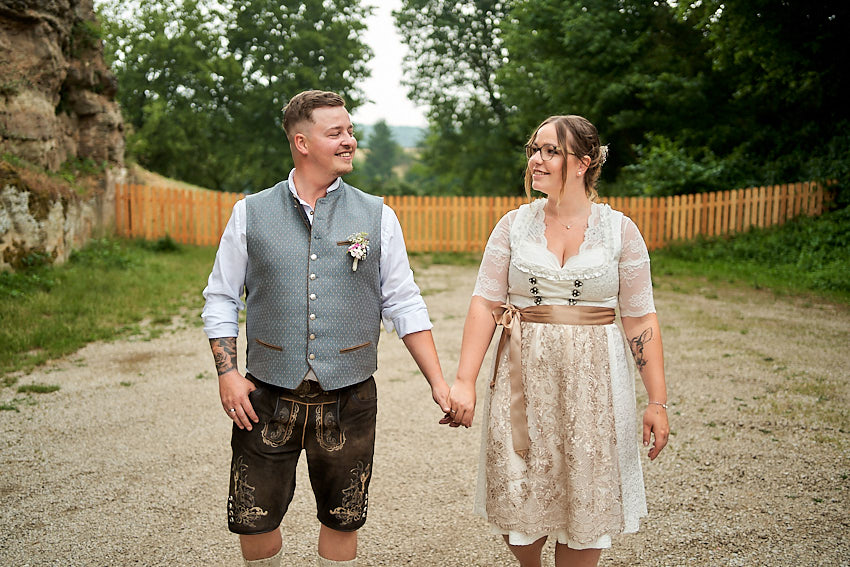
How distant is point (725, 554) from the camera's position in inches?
138

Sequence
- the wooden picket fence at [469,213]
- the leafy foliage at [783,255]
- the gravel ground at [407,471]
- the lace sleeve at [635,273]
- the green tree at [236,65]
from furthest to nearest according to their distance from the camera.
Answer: the green tree at [236,65], the wooden picket fence at [469,213], the leafy foliage at [783,255], the gravel ground at [407,471], the lace sleeve at [635,273]

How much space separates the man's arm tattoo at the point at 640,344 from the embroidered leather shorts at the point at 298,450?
1.02 metres

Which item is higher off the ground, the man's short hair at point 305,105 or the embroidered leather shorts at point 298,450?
the man's short hair at point 305,105

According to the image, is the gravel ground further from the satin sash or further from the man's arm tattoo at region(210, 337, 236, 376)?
the man's arm tattoo at region(210, 337, 236, 376)

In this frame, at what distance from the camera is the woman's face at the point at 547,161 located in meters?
2.69

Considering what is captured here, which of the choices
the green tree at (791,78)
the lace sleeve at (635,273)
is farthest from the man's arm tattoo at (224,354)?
the green tree at (791,78)

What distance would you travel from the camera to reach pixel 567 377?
2666 millimetres

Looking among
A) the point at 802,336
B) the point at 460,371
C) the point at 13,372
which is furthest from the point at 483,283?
the point at 802,336

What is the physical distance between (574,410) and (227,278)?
52.3 inches

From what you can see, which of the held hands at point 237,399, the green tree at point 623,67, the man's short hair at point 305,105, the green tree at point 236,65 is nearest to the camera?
the held hands at point 237,399

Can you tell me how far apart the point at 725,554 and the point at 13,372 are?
6.36 metres

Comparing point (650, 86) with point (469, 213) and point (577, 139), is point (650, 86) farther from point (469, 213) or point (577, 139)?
point (577, 139)

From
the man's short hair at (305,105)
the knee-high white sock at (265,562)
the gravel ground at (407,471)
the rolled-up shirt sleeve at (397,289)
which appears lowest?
the gravel ground at (407,471)

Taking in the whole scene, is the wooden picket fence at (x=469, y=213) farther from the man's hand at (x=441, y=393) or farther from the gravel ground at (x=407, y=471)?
the man's hand at (x=441, y=393)
